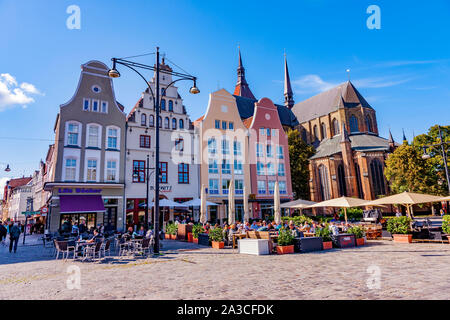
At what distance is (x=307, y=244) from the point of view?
1259 centimetres

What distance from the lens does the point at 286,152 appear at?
125 feet

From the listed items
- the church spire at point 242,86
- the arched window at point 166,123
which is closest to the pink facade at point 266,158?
the arched window at point 166,123

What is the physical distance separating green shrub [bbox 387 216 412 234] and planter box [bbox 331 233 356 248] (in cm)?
330

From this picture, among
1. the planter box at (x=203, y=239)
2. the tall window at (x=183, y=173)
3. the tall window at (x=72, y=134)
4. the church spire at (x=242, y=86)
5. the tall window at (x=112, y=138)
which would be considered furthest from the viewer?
the church spire at (x=242, y=86)

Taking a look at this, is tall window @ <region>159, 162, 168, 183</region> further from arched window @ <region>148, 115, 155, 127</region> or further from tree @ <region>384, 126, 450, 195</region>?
tree @ <region>384, 126, 450, 195</region>

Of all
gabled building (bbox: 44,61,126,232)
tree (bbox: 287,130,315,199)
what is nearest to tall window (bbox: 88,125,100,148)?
gabled building (bbox: 44,61,126,232)

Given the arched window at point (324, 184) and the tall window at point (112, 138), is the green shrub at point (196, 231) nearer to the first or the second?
the tall window at point (112, 138)

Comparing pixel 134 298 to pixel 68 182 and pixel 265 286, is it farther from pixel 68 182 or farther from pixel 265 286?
pixel 68 182

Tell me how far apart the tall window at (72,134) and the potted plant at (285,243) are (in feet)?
66.6

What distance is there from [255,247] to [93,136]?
64.2 feet

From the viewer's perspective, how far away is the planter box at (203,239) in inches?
617

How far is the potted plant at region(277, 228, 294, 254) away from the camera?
12219 mm

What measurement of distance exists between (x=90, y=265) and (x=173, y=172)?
738 inches

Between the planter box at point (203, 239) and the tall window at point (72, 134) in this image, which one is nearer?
the planter box at point (203, 239)
